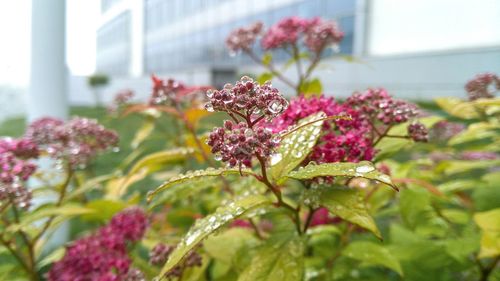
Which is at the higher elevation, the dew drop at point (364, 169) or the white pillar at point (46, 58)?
Result: the white pillar at point (46, 58)

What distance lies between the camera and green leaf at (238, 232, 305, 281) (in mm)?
658

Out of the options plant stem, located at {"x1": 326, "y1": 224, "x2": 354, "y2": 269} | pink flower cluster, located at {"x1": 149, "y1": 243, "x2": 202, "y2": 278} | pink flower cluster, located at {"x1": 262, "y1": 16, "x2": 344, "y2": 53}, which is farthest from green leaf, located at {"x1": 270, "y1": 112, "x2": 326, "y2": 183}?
pink flower cluster, located at {"x1": 262, "y1": 16, "x2": 344, "y2": 53}

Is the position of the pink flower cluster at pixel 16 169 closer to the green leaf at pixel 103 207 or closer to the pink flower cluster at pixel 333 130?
the green leaf at pixel 103 207

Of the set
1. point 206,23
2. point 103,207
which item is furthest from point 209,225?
point 206,23

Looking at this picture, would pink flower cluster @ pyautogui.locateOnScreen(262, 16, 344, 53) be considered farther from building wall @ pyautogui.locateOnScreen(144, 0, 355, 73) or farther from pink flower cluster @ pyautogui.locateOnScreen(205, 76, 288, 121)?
building wall @ pyautogui.locateOnScreen(144, 0, 355, 73)

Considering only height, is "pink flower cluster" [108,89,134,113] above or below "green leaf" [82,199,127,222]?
above

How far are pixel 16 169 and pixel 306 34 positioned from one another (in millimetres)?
885

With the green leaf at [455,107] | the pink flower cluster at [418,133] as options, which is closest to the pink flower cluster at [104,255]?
the pink flower cluster at [418,133]

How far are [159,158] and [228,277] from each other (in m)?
0.34

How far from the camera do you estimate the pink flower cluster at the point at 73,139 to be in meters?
1.01

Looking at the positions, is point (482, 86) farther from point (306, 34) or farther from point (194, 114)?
point (194, 114)

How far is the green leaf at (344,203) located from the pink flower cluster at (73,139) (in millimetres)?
599

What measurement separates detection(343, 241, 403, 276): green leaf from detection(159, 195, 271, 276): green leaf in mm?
353

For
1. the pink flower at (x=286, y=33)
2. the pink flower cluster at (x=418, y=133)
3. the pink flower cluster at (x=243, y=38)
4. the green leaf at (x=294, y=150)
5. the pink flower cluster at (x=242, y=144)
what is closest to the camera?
the pink flower cluster at (x=242, y=144)
